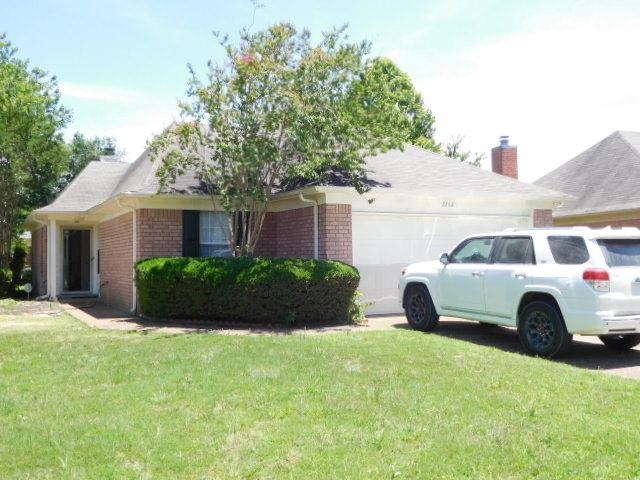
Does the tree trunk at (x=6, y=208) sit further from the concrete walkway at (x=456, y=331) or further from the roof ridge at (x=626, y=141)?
the roof ridge at (x=626, y=141)

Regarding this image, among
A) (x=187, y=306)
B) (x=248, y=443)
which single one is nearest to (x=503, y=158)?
(x=187, y=306)

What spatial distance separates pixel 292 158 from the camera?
1337 centimetres

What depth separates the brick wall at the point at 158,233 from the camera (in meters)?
14.1

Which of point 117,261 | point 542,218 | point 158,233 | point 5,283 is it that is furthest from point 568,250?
point 5,283

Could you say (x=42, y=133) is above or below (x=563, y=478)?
above

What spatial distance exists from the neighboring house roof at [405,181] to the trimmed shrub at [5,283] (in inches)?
147

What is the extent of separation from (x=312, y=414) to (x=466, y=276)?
5.10 meters

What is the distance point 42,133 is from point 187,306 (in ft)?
51.3

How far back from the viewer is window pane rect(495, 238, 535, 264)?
368 inches

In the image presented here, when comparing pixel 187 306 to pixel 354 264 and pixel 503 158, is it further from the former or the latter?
pixel 503 158

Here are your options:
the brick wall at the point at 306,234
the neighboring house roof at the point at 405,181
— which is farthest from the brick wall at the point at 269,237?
the neighboring house roof at the point at 405,181

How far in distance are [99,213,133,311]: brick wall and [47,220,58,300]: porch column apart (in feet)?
4.60

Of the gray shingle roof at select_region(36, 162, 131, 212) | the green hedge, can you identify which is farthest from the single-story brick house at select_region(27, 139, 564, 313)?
the gray shingle roof at select_region(36, 162, 131, 212)

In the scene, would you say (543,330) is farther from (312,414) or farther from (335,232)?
(335,232)
